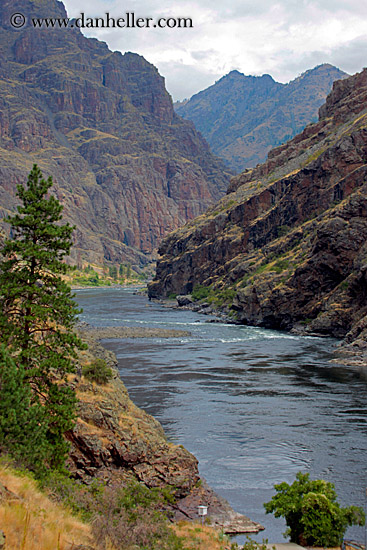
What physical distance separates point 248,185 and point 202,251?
2435cm

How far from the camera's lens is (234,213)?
482 feet

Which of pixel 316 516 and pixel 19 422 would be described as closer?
pixel 19 422

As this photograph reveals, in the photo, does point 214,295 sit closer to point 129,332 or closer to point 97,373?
point 129,332

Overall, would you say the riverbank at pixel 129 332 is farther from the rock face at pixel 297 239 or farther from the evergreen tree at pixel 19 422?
the evergreen tree at pixel 19 422

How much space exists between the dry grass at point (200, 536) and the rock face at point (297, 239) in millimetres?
52069

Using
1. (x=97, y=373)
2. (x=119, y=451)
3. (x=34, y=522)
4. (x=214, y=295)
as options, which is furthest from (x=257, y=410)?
(x=214, y=295)

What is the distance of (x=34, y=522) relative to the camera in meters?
12.6

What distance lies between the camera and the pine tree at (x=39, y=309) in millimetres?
20688

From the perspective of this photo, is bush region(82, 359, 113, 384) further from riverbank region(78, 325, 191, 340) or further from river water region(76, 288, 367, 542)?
riverbank region(78, 325, 191, 340)

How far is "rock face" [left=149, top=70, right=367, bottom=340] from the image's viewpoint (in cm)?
8331

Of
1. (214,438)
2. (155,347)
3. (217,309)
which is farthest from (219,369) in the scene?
(217,309)

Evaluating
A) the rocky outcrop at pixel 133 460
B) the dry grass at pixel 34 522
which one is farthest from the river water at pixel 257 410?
the dry grass at pixel 34 522

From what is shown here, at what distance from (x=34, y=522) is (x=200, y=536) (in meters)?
8.36

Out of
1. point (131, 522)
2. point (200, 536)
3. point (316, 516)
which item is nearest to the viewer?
point (131, 522)
